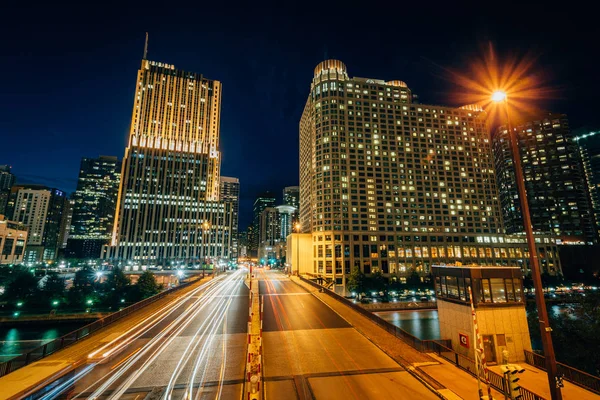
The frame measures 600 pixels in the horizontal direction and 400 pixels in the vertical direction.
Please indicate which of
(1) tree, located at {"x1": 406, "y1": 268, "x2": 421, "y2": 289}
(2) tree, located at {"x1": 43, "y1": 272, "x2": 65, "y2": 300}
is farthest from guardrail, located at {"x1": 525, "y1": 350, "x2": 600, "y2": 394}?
(2) tree, located at {"x1": 43, "y1": 272, "x2": 65, "y2": 300}

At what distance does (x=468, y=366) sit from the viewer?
657 inches

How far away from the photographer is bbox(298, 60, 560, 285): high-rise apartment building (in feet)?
331

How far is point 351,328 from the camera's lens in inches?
1014

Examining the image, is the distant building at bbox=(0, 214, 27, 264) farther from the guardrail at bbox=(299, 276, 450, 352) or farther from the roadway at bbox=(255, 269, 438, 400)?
the guardrail at bbox=(299, 276, 450, 352)

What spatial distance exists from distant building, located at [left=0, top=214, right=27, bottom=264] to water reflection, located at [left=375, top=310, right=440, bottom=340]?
153 meters

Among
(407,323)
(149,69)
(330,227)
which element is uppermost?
(149,69)

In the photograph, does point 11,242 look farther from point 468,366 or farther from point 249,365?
point 468,366

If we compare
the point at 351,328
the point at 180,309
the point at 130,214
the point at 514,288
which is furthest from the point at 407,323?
the point at 130,214

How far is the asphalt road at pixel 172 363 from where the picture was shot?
1396cm

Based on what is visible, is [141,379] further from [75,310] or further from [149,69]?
[149,69]

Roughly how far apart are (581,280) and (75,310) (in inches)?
6734

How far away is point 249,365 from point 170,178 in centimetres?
15587

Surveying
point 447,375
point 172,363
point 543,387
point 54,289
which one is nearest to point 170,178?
point 54,289

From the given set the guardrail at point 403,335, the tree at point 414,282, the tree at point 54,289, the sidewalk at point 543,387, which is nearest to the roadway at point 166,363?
the guardrail at point 403,335
